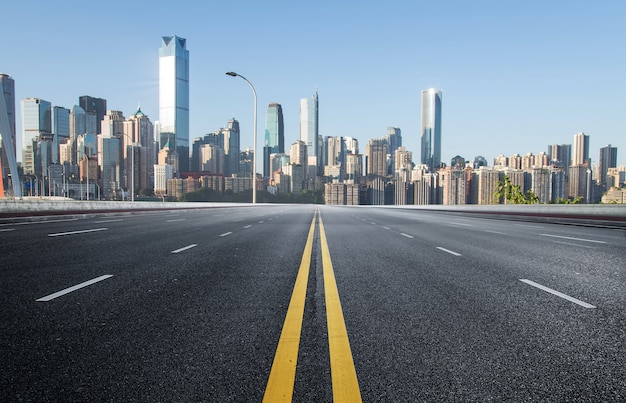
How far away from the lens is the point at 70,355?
3172 millimetres

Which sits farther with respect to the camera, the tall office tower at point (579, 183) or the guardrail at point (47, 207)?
the tall office tower at point (579, 183)

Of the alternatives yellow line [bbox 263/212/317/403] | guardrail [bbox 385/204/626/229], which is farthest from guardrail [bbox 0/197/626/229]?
yellow line [bbox 263/212/317/403]

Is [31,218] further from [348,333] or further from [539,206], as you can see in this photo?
[539,206]

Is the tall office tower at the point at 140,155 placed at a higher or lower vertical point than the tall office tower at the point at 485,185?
higher

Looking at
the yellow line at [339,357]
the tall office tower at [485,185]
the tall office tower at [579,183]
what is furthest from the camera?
the tall office tower at [579,183]

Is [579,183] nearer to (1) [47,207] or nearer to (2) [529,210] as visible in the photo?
(2) [529,210]

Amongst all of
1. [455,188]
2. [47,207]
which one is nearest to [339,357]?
[47,207]

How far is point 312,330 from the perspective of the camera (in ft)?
12.5

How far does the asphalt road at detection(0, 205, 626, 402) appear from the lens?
268 cm

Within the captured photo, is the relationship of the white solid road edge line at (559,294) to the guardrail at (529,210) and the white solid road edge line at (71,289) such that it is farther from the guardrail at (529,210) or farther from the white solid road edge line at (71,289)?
the guardrail at (529,210)

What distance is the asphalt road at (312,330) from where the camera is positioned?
2682mm

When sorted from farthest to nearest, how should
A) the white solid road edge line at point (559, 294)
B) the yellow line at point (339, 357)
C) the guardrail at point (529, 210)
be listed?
the guardrail at point (529, 210)
the white solid road edge line at point (559, 294)
the yellow line at point (339, 357)

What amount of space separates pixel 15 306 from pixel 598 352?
5.70 m

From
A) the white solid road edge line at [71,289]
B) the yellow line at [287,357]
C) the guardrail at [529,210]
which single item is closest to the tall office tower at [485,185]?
the guardrail at [529,210]
